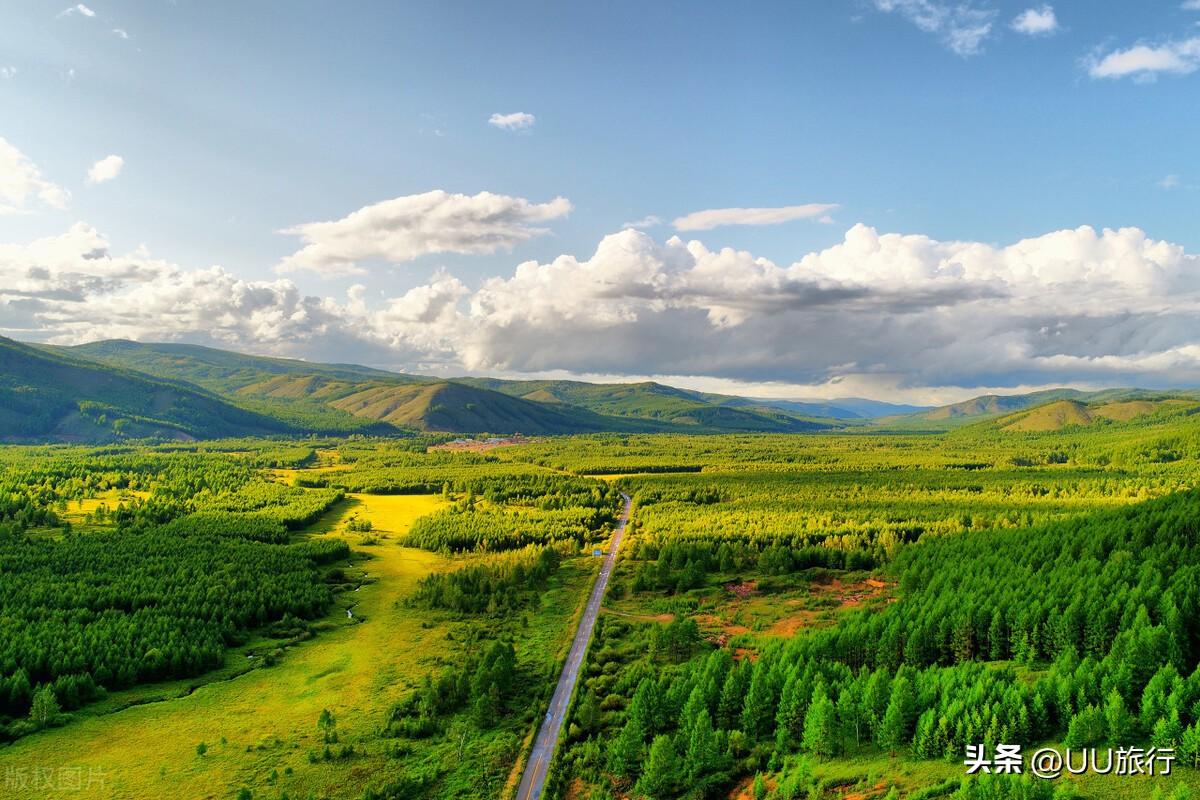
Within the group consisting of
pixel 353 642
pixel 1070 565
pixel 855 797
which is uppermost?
pixel 1070 565

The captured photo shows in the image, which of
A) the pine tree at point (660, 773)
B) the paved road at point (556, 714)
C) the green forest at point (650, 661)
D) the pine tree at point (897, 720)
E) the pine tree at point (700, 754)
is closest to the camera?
the green forest at point (650, 661)

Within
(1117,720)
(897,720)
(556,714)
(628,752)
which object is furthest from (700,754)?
(1117,720)

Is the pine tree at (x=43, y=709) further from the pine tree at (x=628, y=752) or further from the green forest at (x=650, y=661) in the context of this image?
the pine tree at (x=628, y=752)

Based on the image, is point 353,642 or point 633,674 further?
point 353,642

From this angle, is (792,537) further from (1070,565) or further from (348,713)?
(348,713)

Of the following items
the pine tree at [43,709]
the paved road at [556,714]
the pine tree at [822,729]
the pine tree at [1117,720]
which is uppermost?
the pine tree at [1117,720]

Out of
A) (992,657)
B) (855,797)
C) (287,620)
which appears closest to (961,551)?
(992,657)

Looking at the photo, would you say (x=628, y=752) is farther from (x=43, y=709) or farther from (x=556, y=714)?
(x=43, y=709)

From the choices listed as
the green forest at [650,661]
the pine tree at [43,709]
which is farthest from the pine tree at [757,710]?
the pine tree at [43,709]

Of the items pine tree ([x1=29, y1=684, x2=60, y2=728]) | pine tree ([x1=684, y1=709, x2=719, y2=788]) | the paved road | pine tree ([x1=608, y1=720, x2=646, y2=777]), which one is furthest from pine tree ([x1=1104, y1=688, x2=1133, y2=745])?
pine tree ([x1=29, y1=684, x2=60, y2=728])
